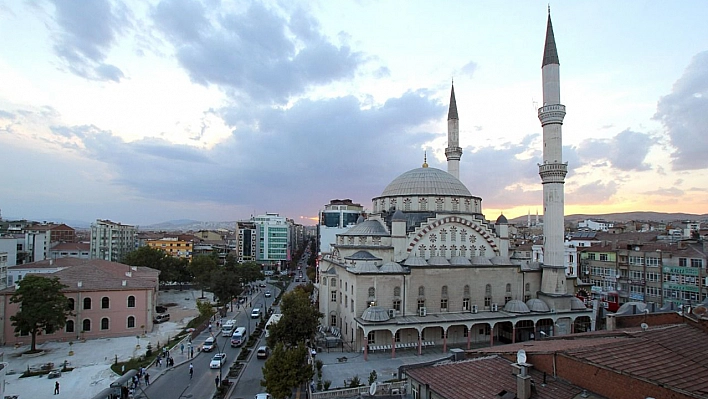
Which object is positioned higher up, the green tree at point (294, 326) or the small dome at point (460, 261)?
the small dome at point (460, 261)

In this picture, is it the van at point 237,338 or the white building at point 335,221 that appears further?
the white building at point 335,221

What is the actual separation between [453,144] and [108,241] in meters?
54.7

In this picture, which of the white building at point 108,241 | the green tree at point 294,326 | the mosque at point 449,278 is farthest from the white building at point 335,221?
the green tree at point 294,326

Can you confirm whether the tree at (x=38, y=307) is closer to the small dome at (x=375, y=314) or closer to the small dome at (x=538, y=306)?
the small dome at (x=375, y=314)

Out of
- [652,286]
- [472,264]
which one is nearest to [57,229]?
[472,264]

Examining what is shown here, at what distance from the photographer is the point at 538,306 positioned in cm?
3044

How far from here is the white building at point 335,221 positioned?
68500 mm

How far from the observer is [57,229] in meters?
75.3

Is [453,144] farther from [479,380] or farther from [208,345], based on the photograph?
[479,380]

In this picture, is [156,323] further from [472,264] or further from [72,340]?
[472,264]

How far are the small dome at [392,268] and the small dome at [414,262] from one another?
70 centimetres

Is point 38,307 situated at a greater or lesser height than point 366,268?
lesser

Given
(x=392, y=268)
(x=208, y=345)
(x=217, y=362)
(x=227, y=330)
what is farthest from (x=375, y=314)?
(x=227, y=330)

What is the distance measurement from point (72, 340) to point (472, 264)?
28.5m
